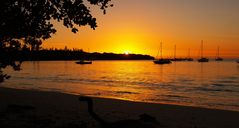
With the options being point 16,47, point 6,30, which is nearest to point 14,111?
point 16,47

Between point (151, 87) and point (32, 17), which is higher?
point (32, 17)

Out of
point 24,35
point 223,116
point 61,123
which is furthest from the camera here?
point 223,116

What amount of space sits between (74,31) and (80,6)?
0.78 m

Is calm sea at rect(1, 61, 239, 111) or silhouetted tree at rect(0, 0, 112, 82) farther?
calm sea at rect(1, 61, 239, 111)

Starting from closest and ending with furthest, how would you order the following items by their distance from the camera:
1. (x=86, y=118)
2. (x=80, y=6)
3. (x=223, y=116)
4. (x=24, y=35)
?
(x=80, y=6), (x=24, y=35), (x=86, y=118), (x=223, y=116)

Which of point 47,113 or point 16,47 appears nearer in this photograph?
point 16,47

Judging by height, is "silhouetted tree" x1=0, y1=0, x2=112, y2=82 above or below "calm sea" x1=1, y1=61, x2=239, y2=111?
above

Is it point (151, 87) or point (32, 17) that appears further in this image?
point (151, 87)

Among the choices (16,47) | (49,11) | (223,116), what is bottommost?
(223,116)

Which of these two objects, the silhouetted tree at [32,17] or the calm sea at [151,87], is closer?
the silhouetted tree at [32,17]

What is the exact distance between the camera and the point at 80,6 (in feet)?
34.8

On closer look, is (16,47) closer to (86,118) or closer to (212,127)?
(86,118)

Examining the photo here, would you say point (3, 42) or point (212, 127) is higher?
point (3, 42)

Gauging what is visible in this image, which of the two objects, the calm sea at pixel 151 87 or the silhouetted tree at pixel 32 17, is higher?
the silhouetted tree at pixel 32 17
